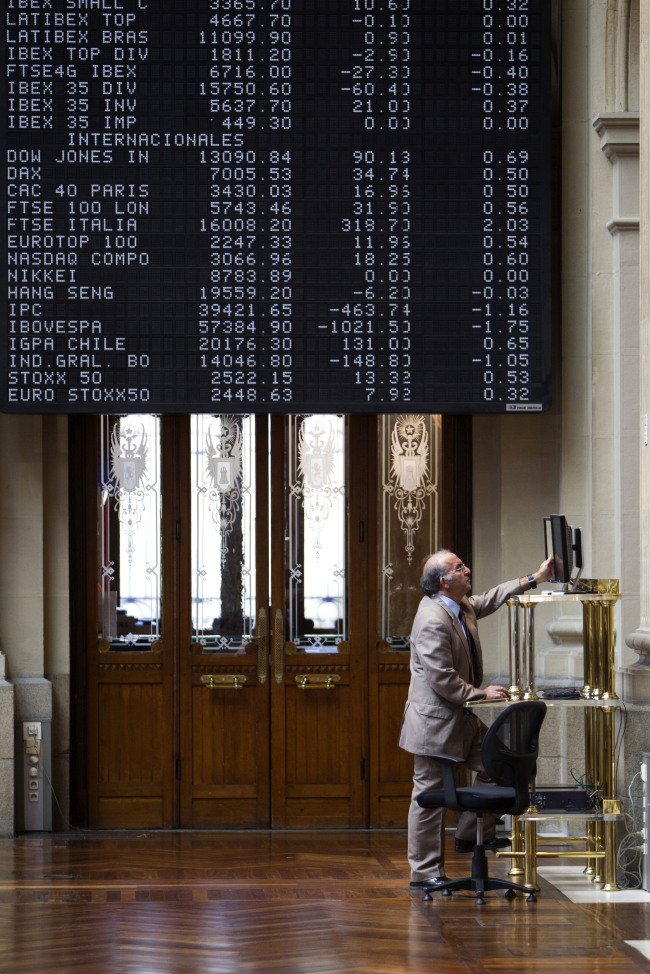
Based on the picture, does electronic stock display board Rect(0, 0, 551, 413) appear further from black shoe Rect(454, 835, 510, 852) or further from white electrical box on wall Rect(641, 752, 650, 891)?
black shoe Rect(454, 835, 510, 852)

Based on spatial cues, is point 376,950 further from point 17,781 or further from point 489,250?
point 489,250

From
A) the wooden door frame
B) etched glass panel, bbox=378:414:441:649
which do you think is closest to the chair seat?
the wooden door frame

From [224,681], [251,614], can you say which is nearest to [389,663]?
[251,614]

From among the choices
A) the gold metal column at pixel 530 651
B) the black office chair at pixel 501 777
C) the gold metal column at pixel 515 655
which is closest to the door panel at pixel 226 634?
the gold metal column at pixel 515 655

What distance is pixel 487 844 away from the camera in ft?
20.4

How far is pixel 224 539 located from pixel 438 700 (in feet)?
7.44

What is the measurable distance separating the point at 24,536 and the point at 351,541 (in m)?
1.91

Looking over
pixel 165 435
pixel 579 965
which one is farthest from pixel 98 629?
pixel 579 965

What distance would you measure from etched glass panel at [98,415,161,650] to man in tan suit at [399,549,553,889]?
87.4 inches

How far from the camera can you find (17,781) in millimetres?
7758

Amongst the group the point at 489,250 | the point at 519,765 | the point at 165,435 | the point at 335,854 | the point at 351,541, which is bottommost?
the point at 335,854

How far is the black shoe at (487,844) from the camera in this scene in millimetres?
6250

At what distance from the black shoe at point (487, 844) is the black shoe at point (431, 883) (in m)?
0.22

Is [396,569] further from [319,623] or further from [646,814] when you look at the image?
[646,814]
